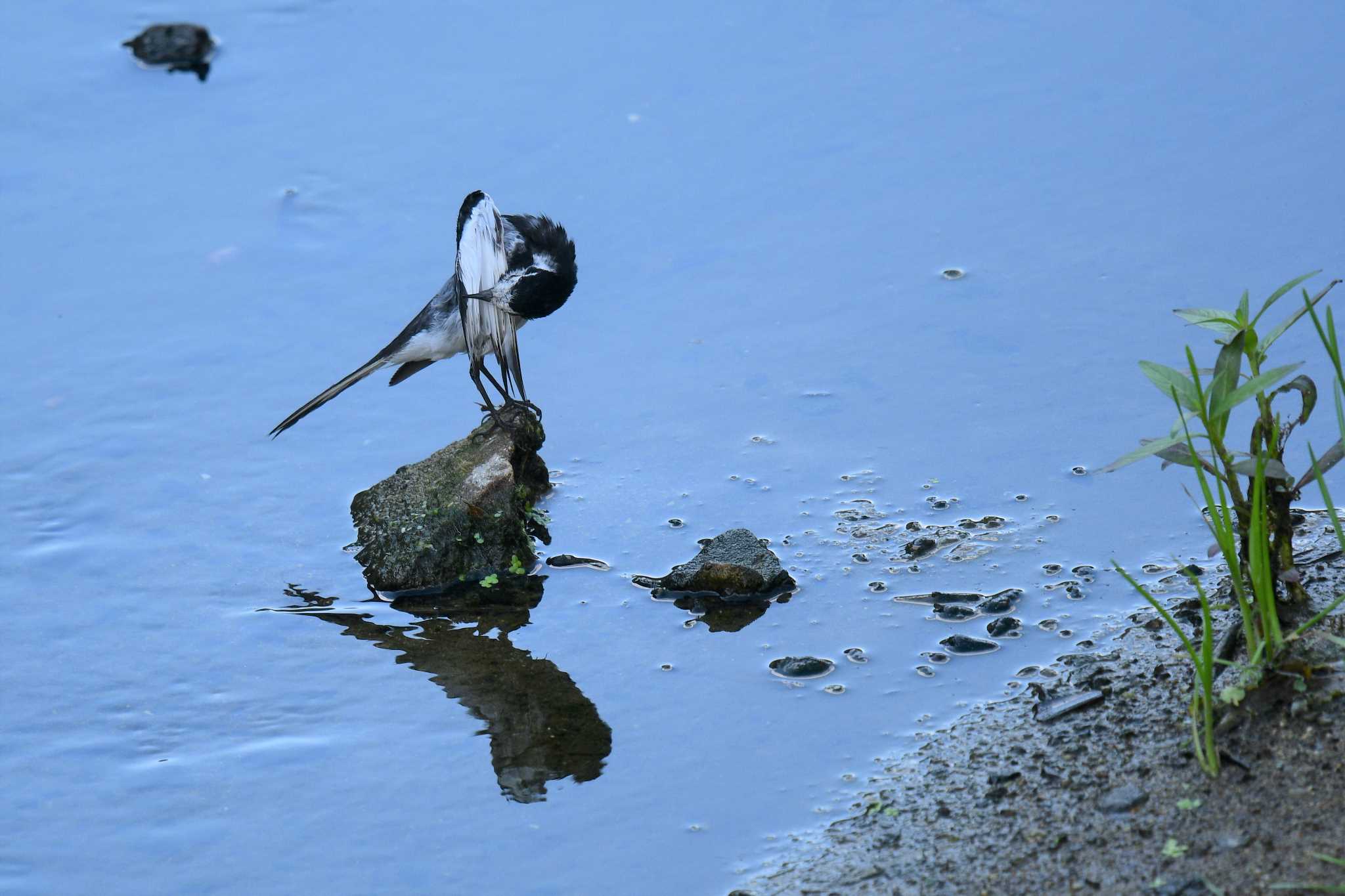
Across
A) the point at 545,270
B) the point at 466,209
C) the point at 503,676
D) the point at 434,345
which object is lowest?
the point at 503,676

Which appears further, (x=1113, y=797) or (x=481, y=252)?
(x=481, y=252)

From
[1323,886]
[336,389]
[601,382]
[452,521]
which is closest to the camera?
[1323,886]

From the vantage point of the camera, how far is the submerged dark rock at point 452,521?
18.1ft

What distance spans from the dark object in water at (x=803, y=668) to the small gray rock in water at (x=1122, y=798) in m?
1.31

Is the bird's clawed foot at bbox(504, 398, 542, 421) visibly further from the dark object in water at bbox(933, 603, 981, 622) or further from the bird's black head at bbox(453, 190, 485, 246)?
the dark object in water at bbox(933, 603, 981, 622)

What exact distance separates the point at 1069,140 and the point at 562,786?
194 inches

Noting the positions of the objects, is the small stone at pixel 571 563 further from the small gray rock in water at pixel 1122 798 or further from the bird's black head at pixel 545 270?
the small gray rock in water at pixel 1122 798

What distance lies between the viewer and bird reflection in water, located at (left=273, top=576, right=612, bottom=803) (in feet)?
14.7

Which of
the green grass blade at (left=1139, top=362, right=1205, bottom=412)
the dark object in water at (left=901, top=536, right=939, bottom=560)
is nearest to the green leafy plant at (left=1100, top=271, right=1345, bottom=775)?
the green grass blade at (left=1139, top=362, right=1205, bottom=412)

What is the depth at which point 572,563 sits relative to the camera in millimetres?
5535

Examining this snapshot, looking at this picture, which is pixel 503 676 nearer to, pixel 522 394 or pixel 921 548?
pixel 522 394

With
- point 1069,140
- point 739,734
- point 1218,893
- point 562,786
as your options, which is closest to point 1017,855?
point 1218,893

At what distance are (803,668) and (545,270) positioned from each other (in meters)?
1.94

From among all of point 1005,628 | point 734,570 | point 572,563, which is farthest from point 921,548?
point 572,563
